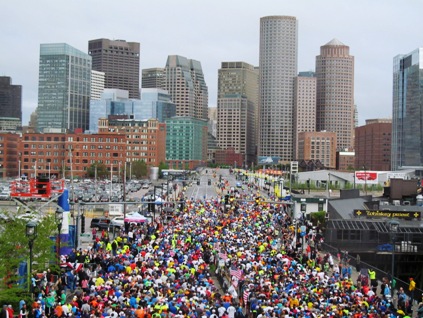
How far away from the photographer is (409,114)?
7333 inches

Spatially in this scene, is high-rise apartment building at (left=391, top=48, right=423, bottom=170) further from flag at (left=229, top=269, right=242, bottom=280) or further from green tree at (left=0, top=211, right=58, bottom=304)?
green tree at (left=0, top=211, right=58, bottom=304)

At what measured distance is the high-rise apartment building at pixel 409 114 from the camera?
585 ft

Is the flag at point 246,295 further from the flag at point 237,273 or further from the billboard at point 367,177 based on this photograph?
the billboard at point 367,177

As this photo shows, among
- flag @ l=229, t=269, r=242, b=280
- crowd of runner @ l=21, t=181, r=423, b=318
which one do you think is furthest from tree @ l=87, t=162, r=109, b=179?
flag @ l=229, t=269, r=242, b=280

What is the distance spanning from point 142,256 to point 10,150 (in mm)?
154176

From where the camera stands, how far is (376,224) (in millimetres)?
50438

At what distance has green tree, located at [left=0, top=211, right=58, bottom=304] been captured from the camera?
2598 centimetres

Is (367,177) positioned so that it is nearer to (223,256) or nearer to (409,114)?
(223,256)

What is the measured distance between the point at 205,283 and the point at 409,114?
546 feet

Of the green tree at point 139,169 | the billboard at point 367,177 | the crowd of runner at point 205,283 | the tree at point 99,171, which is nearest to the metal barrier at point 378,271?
the crowd of runner at point 205,283

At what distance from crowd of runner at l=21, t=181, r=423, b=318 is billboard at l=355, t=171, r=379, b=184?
5669cm

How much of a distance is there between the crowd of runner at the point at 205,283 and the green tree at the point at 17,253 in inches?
33.2

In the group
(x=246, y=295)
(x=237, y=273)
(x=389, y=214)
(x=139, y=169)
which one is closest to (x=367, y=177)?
(x=389, y=214)

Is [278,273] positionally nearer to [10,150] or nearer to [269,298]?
[269,298]
